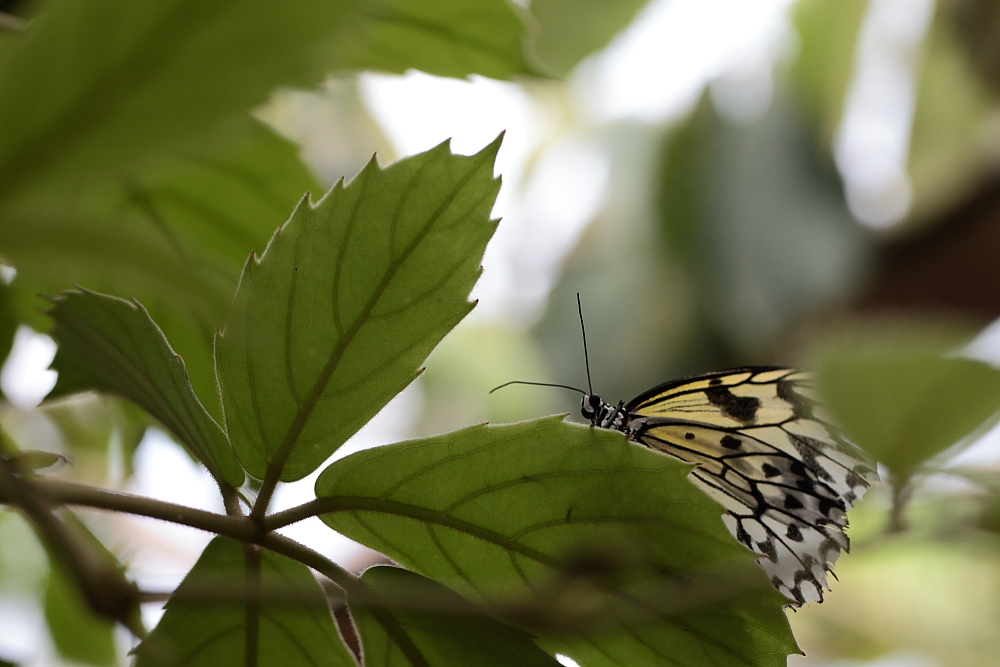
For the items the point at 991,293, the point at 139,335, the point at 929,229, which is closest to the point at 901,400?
the point at 139,335

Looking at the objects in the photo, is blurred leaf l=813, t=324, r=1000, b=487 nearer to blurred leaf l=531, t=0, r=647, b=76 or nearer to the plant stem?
the plant stem

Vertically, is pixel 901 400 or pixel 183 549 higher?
pixel 183 549

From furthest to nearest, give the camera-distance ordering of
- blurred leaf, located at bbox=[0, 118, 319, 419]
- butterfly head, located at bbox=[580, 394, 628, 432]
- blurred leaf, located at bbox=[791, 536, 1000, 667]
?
blurred leaf, located at bbox=[791, 536, 1000, 667], butterfly head, located at bbox=[580, 394, 628, 432], blurred leaf, located at bbox=[0, 118, 319, 419]

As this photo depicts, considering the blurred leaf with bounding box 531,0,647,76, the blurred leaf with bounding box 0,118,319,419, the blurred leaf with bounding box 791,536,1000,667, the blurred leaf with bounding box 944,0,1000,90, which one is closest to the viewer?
the blurred leaf with bounding box 0,118,319,419

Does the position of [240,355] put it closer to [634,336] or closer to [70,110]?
[70,110]

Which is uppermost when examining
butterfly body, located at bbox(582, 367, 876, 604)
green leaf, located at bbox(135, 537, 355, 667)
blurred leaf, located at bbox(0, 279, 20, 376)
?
butterfly body, located at bbox(582, 367, 876, 604)

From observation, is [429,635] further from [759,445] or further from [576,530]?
[759,445]

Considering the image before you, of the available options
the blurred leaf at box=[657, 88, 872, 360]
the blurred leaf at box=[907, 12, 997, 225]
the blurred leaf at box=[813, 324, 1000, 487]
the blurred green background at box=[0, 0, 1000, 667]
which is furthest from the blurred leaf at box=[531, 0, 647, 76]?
the blurred leaf at box=[907, 12, 997, 225]
